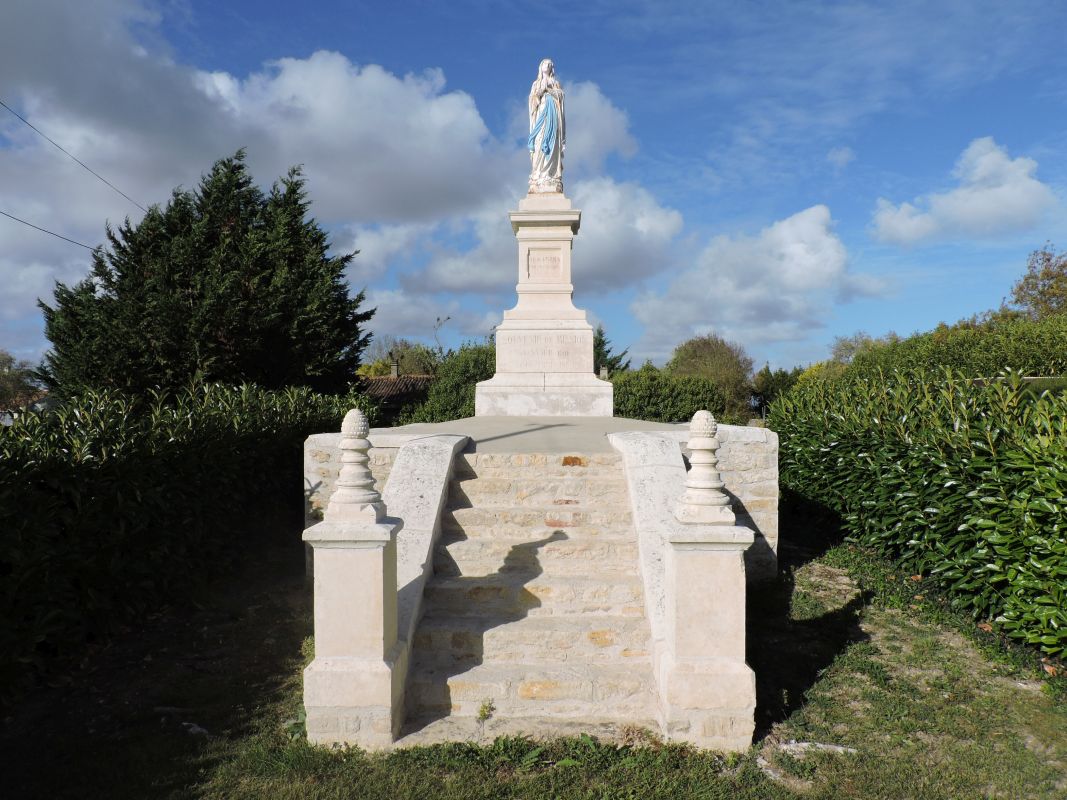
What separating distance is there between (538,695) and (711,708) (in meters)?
1.02

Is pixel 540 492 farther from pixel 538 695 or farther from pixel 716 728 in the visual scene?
pixel 716 728

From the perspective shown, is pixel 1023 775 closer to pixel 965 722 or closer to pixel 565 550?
pixel 965 722

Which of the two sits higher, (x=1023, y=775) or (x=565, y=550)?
(x=565, y=550)

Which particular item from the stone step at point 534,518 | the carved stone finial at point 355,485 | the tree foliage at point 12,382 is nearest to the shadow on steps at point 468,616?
the stone step at point 534,518

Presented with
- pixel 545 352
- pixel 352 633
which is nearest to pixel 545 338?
pixel 545 352

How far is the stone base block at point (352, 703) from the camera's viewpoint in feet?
12.5

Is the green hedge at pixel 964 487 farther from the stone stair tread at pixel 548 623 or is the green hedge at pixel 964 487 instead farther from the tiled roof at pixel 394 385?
the tiled roof at pixel 394 385

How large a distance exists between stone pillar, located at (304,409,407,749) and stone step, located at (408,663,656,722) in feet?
1.09

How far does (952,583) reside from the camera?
559 cm

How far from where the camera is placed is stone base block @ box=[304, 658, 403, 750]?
3818 mm

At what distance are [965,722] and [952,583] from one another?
1.74m

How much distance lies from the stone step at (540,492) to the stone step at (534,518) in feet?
0.47

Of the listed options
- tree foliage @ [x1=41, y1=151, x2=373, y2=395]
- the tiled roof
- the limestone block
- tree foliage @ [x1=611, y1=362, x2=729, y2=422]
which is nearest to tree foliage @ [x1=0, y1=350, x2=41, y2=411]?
the tiled roof

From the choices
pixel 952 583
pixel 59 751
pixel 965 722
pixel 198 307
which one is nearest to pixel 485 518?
pixel 59 751
